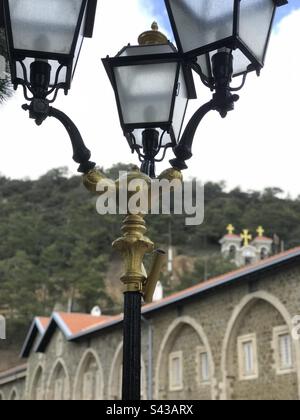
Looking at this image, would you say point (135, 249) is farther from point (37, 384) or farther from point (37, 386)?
point (37, 384)

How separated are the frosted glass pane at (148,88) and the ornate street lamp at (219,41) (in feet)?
0.53

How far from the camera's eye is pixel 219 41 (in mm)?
3201

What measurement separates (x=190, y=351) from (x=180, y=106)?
1693 centimetres

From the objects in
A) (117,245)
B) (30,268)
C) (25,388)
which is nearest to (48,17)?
(117,245)

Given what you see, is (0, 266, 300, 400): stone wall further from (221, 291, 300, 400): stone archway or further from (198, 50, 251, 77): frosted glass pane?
(198, 50, 251, 77): frosted glass pane

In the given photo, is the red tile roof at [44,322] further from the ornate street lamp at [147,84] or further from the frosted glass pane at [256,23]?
the frosted glass pane at [256,23]

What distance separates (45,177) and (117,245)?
106 meters

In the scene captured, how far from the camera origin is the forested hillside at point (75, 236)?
5884cm

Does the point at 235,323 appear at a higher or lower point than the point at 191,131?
higher

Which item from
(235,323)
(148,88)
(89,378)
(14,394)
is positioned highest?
(14,394)

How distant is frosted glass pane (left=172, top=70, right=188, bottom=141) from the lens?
367 centimetres

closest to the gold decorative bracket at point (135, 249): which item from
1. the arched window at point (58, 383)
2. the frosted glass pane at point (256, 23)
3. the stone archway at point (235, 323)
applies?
the frosted glass pane at point (256, 23)

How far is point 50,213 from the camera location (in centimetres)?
8744

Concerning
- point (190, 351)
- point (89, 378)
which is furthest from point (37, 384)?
point (190, 351)
